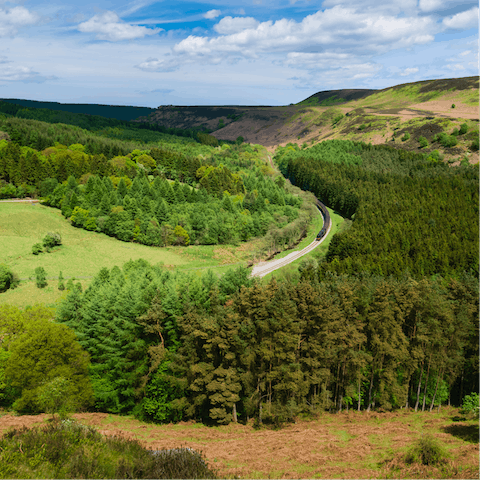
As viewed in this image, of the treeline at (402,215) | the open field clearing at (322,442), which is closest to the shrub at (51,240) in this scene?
the open field clearing at (322,442)

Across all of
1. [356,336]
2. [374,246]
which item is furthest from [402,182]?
[356,336]

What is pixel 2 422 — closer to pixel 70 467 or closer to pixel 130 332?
pixel 130 332

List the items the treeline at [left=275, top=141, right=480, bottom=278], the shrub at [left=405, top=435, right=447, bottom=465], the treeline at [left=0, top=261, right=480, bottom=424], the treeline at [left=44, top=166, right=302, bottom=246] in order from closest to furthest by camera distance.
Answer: the shrub at [left=405, top=435, right=447, bottom=465] → the treeline at [left=0, top=261, right=480, bottom=424] → the treeline at [left=275, top=141, right=480, bottom=278] → the treeline at [left=44, top=166, right=302, bottom=246]

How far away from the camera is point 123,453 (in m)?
20.4

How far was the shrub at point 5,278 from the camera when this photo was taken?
70562mm

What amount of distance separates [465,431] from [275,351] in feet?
59.9

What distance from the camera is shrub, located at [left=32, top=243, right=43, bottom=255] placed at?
90188 mm

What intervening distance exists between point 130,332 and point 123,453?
74.5 feet

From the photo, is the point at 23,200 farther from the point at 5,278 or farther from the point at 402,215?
the point at 402,215

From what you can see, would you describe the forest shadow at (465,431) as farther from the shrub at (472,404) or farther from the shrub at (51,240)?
the shrub at (51,240)

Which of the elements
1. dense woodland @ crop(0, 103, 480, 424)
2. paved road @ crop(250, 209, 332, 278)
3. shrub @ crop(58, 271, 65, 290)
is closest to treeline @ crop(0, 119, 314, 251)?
paved road @ crop(250, 209, 332, 278)

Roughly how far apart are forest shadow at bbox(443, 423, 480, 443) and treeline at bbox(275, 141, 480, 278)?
42422 millimetres

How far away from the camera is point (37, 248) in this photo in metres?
90.8

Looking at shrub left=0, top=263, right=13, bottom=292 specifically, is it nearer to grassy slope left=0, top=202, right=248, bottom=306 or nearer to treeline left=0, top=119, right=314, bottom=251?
grassy slope left=0, top=202, right=248, bottom=306
